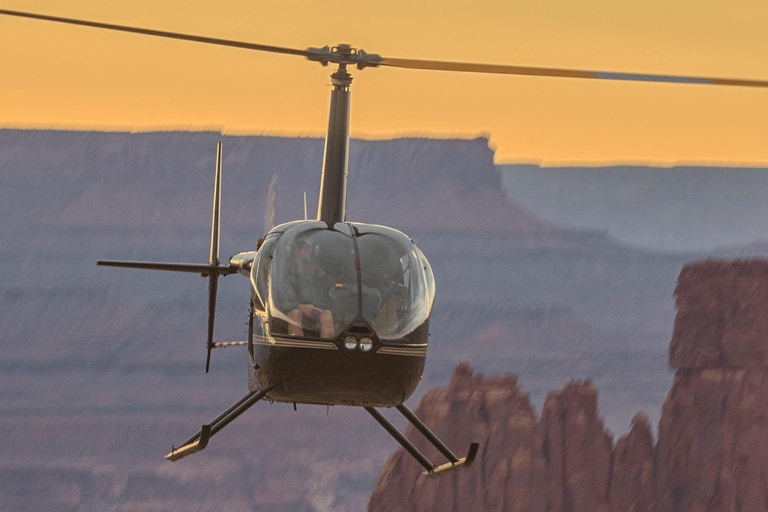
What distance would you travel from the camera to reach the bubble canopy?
23.4m

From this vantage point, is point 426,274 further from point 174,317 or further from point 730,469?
point 174,317

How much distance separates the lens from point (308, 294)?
2370cm

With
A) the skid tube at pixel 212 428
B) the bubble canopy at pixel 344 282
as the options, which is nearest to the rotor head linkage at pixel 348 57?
the bubble canopy at pixel 344 282

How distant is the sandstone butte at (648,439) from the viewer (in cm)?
14250

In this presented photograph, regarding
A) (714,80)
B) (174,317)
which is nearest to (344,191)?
(714,80)

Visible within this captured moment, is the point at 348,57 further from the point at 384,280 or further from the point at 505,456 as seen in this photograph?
the point at 505,456

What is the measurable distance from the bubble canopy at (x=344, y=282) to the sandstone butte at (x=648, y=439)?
4590 inches

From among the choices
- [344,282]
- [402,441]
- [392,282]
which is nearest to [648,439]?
[402,441]

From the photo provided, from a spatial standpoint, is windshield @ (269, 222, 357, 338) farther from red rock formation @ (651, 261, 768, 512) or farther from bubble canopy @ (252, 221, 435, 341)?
red rock formation @ (651, 261, 768, 512)

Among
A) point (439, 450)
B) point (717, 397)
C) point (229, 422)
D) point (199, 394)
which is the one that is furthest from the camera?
point (199, 394)

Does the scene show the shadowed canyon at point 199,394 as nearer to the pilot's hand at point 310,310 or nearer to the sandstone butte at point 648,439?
the sandstone butte at point 648,439

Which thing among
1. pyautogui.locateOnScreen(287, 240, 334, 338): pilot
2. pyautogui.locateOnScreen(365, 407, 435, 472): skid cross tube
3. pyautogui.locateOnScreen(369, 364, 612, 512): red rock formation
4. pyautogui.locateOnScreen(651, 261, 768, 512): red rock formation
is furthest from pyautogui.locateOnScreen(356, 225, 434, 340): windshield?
pyautogui.locateOnScreen(651, 261, 768, 512): red rock formation

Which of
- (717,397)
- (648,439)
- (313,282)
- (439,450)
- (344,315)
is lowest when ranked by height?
(648,439)

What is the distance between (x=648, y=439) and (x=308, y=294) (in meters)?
131
